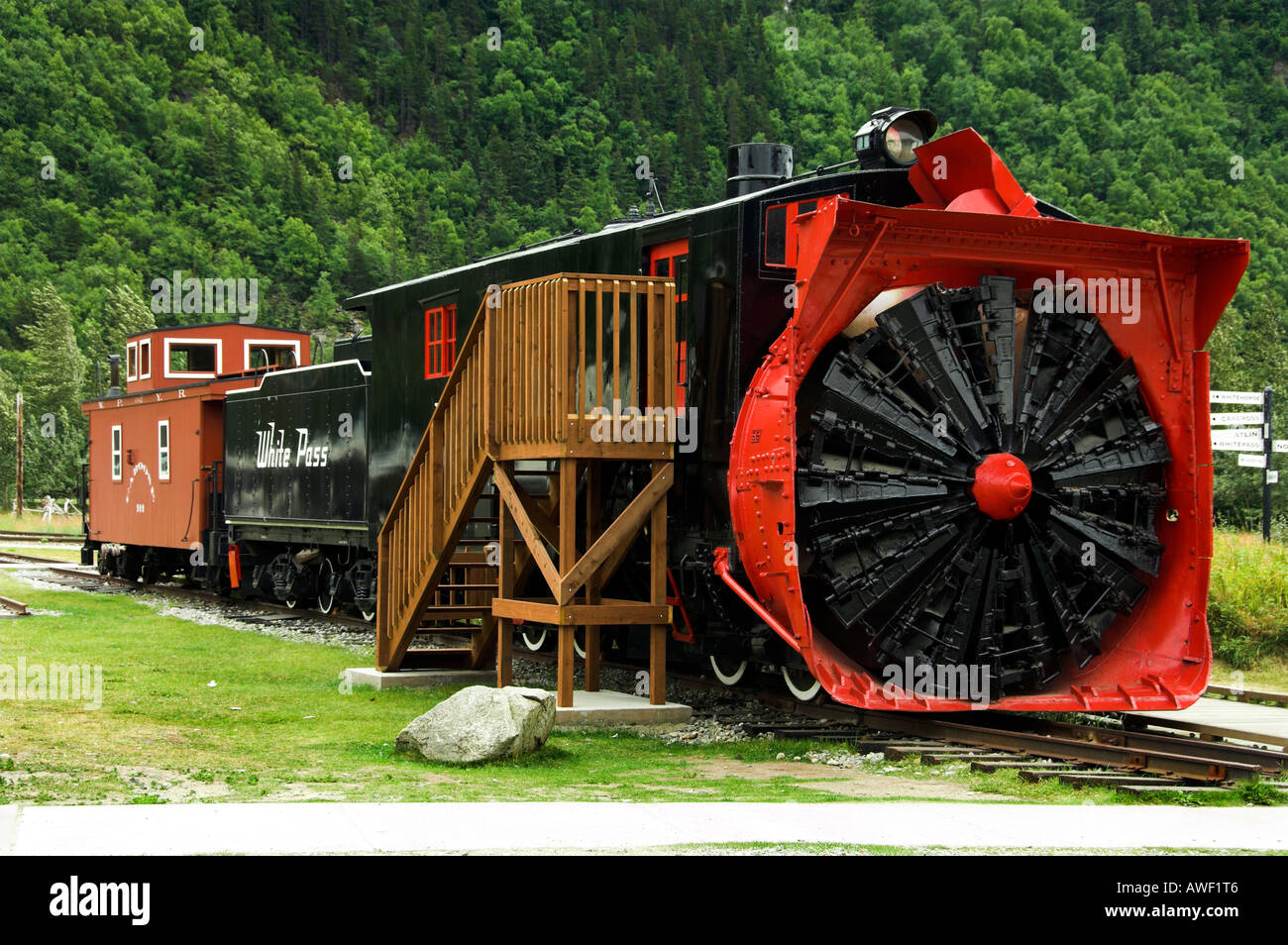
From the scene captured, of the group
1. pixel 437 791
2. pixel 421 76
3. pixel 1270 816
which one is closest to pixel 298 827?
pixel 437 791

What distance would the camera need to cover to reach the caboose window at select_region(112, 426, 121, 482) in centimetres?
3043

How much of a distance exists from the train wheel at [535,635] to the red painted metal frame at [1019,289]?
6.36 m

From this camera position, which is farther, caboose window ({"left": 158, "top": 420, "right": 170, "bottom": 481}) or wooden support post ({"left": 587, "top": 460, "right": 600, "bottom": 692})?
caboose window ({"left": 158, "top": 420, "right": 170, "bottom": 481})

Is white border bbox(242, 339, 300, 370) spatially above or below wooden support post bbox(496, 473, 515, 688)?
above

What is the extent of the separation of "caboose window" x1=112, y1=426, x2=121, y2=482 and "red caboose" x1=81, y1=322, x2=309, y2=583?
0.07 ft

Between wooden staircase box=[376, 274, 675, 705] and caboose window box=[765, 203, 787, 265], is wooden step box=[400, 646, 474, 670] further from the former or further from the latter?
caboose window box=[765, 203, 787, 265]

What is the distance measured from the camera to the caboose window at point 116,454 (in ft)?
99.8

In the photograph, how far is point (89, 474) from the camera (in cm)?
3253

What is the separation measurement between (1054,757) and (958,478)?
2.08 metres

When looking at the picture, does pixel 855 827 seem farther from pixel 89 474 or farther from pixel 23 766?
pixel 89 474

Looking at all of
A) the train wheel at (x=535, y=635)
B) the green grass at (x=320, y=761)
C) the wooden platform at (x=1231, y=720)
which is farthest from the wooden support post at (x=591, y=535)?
the wooden platform at (x=1231, y=720)

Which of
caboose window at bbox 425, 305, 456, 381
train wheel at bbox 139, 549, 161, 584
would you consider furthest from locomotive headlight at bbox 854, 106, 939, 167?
train wheel at bbox 139, 549, 161, 584

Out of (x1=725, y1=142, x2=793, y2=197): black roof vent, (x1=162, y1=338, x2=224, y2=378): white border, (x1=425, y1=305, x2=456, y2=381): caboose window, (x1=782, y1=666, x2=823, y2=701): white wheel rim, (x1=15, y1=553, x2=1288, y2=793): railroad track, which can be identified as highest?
(x1=725, y1=142, x2=793, y2=197): black roof vent

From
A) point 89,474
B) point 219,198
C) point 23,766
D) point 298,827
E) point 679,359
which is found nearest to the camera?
point 298,827
